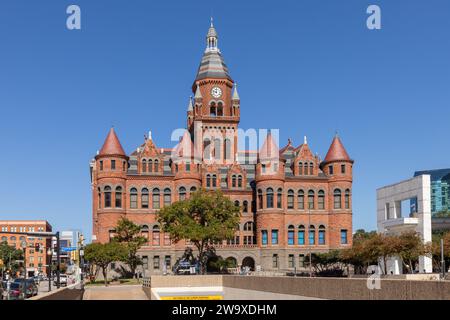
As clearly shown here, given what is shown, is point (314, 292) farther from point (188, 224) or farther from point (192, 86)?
point (192, 86)

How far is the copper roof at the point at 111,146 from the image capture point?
89.9 metres

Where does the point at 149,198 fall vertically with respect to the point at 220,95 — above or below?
below

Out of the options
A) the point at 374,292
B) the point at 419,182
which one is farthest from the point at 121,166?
the point at 374,292

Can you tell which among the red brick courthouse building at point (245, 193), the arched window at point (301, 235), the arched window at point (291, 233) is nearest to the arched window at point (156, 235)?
the red brick courthouse building at point (245, 193)

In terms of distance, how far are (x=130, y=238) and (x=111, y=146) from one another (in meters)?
13.5

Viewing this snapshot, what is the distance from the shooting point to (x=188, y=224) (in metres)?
78.4

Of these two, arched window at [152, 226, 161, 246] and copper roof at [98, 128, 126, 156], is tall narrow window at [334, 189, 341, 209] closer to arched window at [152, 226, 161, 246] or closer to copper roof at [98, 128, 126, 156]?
arched window at [152, 226, 161, 246]

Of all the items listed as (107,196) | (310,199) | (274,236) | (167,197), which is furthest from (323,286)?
(310,199)

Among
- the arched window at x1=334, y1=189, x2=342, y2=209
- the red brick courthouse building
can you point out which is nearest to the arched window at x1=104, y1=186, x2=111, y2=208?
the red brick courthouse building

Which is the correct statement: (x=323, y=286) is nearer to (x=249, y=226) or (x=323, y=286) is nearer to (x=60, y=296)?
(x=60, y=296)

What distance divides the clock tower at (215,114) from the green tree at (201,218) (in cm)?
1861

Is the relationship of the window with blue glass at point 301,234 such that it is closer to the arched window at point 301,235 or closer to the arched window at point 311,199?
the arched window at point 301,235
